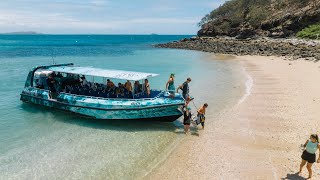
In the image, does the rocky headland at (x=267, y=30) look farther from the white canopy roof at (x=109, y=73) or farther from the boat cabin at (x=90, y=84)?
the white canopy roof at (x=109, y=73)

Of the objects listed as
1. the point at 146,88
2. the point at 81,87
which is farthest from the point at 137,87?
the point at 81,87

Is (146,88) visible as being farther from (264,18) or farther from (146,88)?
(264,18)

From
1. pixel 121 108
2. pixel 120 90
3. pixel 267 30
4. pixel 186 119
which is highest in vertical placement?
pixel 267 30

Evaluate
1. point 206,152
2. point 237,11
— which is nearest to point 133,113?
point 206,152

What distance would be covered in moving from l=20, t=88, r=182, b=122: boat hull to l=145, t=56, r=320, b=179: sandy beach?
1878 millimetres

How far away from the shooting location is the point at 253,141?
1290 centimetres

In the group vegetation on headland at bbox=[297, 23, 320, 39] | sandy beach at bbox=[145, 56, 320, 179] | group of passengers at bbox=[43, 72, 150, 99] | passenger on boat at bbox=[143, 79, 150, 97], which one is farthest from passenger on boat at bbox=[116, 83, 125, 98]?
vegetation on headland at bbox=[297, 23, 320, 39]

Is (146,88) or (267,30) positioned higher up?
(267,30)

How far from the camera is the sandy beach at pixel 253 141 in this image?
1045cm

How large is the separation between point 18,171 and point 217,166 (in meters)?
7.21

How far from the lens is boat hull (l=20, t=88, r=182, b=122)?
1497 centimetres

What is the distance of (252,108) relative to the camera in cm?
1777

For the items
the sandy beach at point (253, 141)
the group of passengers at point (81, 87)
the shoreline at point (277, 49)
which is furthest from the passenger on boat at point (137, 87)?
the shoreline at point (277, 49)

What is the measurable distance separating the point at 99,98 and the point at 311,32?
46.6 meters
